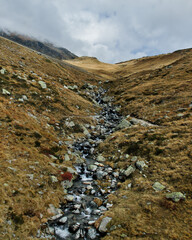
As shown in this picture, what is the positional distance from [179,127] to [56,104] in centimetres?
2361

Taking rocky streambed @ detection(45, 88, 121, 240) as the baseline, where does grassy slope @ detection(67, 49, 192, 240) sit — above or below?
above

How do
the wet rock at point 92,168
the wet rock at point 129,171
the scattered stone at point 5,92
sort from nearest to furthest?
1. the wet rock at point 129,171
2. the wet rock at point 92,168
3. the scattered stone at point 5,92

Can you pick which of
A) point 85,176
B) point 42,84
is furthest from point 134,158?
point 42,84

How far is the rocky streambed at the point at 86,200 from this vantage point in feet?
30.5

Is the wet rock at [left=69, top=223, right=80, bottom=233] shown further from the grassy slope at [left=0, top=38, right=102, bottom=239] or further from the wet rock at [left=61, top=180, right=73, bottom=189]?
the wet rock at [left=61, top=180, right=73, bottom=189]

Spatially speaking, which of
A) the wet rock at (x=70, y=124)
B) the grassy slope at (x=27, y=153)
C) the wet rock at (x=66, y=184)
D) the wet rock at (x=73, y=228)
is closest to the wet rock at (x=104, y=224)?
the wet rock at (x=73, y=228)

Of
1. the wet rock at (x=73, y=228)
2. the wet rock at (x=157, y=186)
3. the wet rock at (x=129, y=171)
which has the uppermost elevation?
the wet rock at (x=157, y=186)

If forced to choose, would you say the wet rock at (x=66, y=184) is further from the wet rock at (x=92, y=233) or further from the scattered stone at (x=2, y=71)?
the scattered stone at (x=2, y=71)

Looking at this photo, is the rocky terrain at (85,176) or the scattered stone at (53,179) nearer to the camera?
the rocky terrain at (85,176)

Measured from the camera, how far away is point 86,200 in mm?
12219

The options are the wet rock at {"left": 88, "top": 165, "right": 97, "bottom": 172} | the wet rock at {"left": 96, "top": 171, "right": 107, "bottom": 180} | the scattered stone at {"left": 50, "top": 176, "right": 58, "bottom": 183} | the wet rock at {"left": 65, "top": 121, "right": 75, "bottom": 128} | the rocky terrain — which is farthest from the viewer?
the wet rock at {"left": 65, "top": 121, "right": 75, "bottom": 128}

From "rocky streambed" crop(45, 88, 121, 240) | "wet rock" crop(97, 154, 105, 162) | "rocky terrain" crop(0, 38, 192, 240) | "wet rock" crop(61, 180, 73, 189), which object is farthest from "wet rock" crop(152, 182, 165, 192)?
"wet rock" crop(61, 180, 73, 189)

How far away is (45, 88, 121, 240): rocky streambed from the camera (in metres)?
9.30

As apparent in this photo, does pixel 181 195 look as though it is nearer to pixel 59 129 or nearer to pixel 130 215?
pixel 130 215
